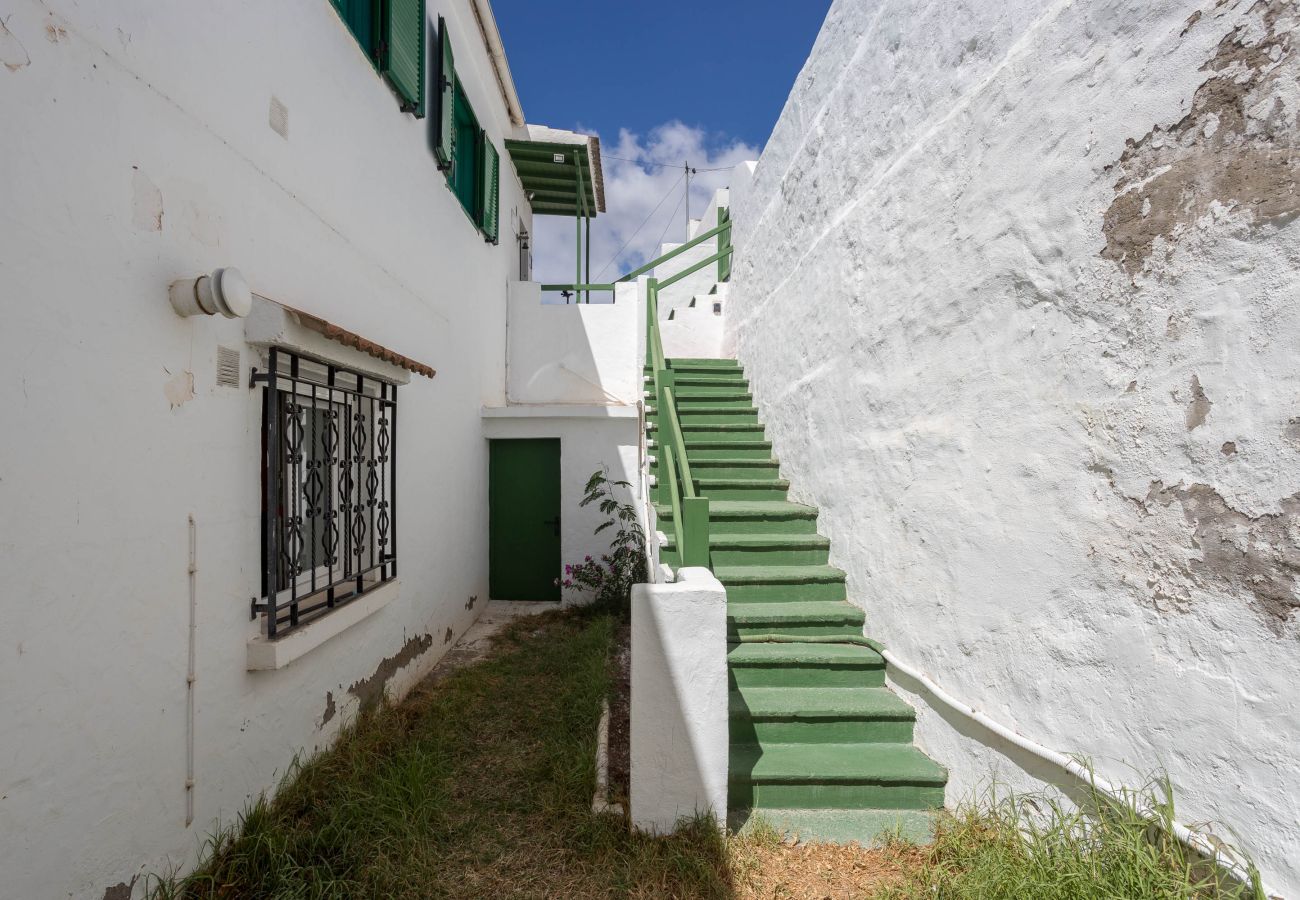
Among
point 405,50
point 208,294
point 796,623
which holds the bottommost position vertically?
point 796,623

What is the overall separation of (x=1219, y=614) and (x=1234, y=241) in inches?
40.4

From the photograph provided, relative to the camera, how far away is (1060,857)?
1.96m

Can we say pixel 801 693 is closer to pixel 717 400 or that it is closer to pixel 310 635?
pixel 310 635

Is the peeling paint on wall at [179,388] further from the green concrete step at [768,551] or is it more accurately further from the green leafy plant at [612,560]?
the green leafy plant at [612,560]

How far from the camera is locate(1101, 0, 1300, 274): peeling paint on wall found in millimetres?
1595

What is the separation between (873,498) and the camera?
139 inches

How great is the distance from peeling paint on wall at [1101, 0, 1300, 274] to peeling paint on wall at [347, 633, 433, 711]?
4129 mm

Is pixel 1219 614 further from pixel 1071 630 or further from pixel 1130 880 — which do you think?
pixel 1130 880

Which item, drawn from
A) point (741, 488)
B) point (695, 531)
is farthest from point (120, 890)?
point (741, 488)

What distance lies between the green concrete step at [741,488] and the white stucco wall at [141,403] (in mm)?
2606

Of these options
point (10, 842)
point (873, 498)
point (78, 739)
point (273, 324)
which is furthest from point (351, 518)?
point (873, 498)

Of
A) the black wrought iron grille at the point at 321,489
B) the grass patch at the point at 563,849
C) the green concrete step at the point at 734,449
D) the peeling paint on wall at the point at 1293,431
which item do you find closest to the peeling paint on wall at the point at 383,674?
the grass patch at the point at 563,849

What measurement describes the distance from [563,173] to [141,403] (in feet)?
26.9

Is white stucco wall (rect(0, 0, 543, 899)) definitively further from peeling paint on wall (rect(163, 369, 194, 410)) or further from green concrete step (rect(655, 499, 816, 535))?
green concrete step (rect(655, 499, 816, 535))
